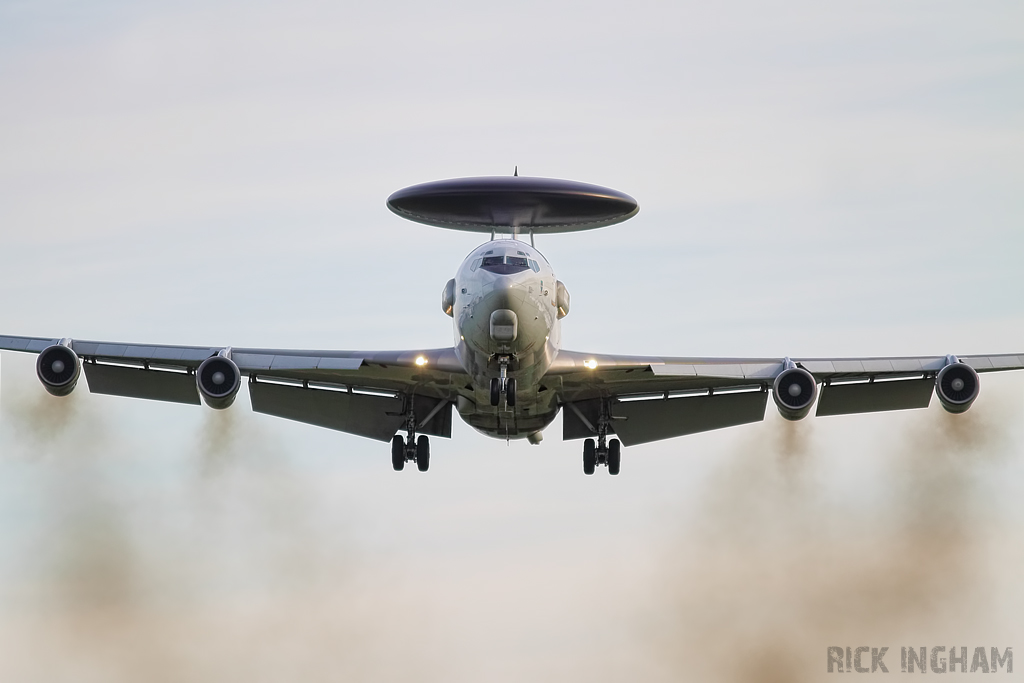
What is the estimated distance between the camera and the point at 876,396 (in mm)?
46906

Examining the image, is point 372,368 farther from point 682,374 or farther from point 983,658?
point 983,658

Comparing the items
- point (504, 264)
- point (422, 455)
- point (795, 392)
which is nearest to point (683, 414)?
point (795, 392)

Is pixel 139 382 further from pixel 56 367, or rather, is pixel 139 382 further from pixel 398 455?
pixel 398 455

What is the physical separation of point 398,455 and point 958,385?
676 inches

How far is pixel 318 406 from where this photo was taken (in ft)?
157

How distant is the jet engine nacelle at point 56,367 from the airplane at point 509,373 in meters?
0.04

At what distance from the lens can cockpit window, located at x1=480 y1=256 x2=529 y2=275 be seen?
39.8 m

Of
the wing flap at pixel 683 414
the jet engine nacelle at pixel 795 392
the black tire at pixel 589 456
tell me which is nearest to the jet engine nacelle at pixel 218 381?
the black tire at pixel 589 456

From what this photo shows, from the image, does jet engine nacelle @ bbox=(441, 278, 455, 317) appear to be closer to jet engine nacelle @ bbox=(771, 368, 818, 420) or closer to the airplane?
the airplane

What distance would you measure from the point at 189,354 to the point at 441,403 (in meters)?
8.02

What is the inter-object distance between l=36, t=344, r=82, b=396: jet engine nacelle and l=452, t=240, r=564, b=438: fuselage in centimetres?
1142

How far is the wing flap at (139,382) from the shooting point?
1833 inches

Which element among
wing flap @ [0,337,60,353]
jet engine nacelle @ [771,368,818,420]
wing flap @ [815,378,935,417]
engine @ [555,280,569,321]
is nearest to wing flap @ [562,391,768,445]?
wing flap @ [815,378,935,417]

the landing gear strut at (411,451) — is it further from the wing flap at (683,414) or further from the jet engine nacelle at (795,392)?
the jet engine nacelle at (795,392)
